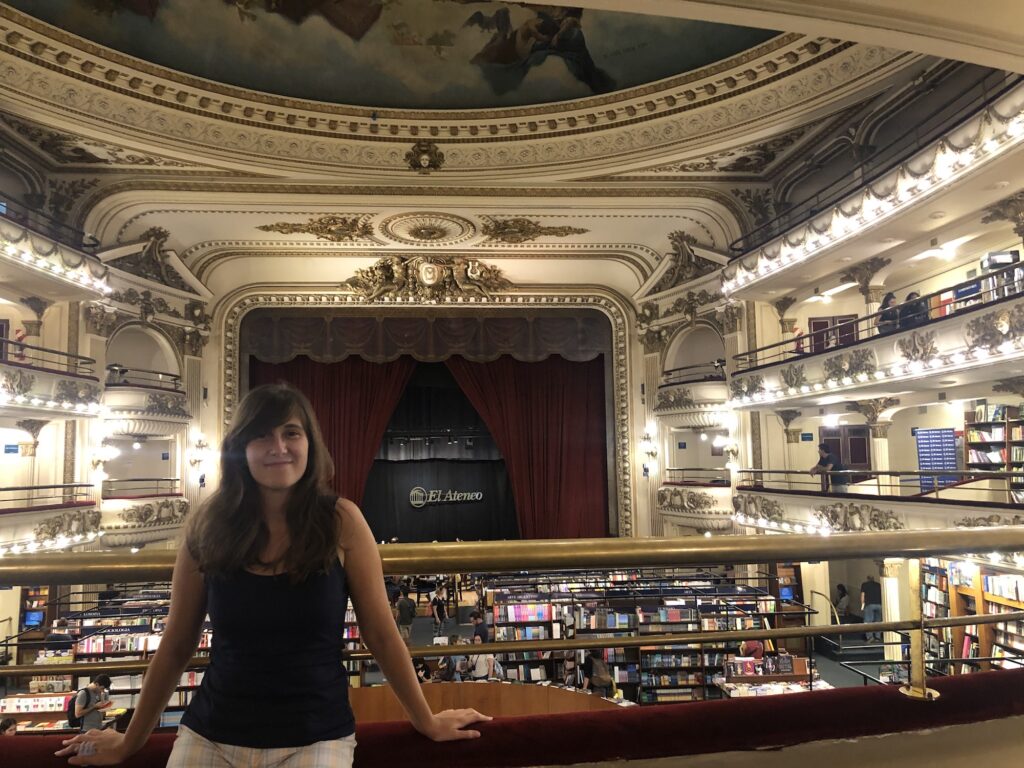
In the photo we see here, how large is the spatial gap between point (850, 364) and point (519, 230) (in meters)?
6.71

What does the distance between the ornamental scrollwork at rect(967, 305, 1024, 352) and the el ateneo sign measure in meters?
12.4

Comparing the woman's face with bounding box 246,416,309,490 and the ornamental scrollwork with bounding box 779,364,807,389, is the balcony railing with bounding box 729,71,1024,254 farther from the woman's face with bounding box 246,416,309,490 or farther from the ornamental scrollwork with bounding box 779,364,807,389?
the woman's face with bounding box 246,416,309,490

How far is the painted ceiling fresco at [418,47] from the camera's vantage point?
9.12m

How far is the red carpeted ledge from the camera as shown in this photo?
1.25 meters

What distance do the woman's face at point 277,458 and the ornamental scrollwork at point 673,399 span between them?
12295 mm

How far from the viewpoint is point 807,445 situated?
12.1 metres

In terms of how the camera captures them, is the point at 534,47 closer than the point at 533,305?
Yes

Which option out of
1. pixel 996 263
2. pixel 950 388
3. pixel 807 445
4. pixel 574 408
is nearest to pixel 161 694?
pixel 996 263

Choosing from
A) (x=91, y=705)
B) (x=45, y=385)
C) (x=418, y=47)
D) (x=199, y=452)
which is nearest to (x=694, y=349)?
(x=418, y=47)

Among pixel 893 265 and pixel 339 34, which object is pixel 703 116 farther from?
pixel 339 34

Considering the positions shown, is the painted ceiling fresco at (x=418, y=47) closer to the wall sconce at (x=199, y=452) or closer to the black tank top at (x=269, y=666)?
the wall sconce at (x=199, y=452)

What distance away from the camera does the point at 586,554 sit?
1276 mm

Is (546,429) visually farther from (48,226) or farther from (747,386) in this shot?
(48,226)

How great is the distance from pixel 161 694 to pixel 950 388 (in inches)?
431
